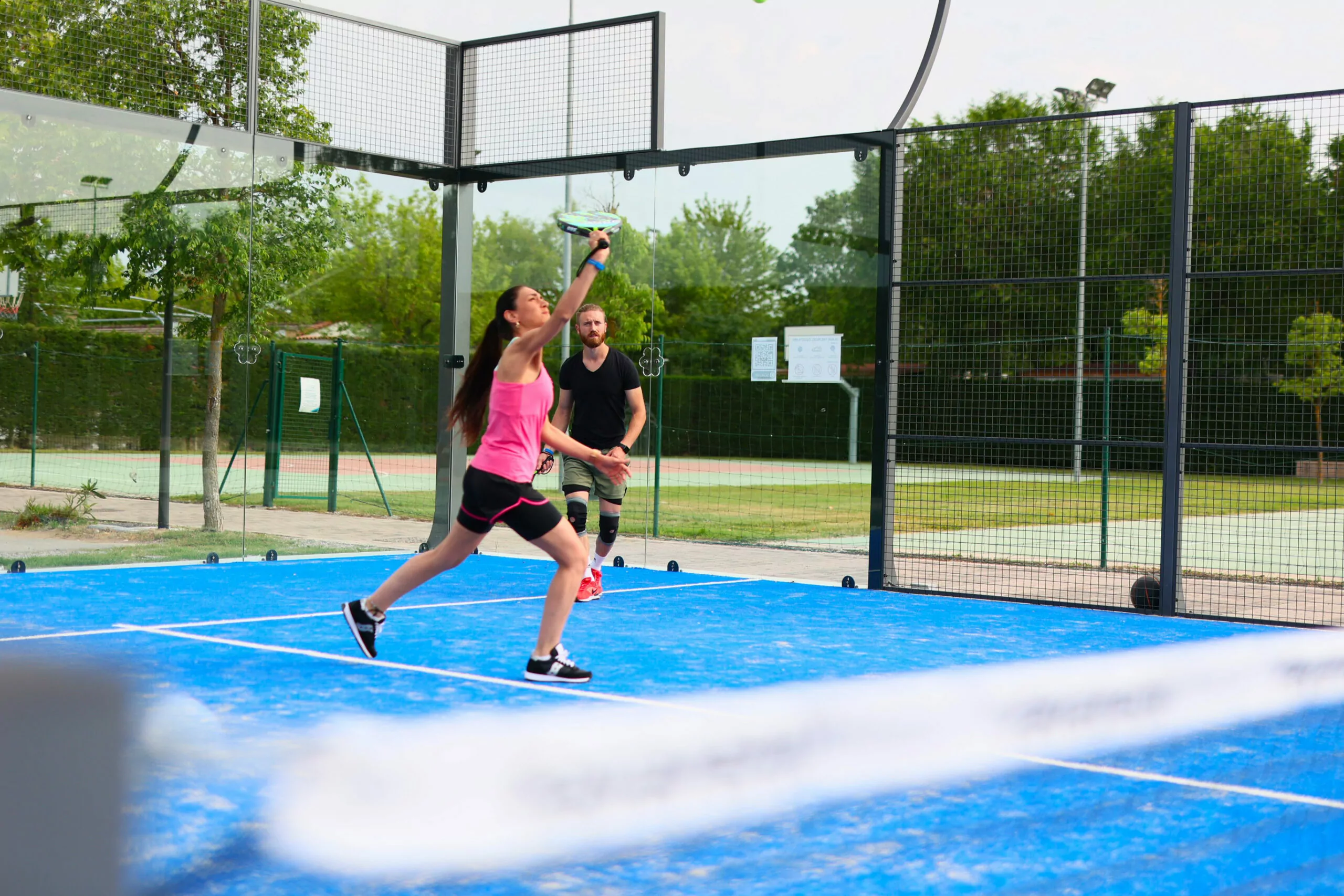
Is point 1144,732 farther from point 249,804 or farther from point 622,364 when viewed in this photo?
point 622,364

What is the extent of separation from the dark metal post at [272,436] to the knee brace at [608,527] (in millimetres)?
3374

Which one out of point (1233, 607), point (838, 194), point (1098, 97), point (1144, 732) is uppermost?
point (1098, 97)

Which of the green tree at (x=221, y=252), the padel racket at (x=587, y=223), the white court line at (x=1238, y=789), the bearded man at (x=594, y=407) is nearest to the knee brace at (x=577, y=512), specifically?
the bearded man at (x=594, y=407)

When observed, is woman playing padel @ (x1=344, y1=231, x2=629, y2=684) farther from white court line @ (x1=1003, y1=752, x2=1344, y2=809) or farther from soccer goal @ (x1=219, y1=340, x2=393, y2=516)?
soccer goal @ (x1=219, y1=340, x2=393, y2=516)

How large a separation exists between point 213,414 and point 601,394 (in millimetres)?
3747

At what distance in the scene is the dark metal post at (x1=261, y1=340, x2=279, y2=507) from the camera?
37.4 ft

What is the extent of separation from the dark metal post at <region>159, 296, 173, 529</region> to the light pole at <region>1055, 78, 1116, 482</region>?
673cm

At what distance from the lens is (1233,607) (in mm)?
9945

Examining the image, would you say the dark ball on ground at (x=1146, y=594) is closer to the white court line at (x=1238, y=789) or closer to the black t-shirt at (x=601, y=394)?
the black t-shirt at (x=601, y=394)

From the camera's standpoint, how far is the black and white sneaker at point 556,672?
6.14m

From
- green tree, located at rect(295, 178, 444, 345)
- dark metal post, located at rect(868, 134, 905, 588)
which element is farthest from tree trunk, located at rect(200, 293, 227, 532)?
dark metal post, located at rect(868, 134, 905, 588)

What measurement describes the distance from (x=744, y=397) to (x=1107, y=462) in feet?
10.4

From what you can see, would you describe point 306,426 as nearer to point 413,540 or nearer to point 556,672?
point 413,540

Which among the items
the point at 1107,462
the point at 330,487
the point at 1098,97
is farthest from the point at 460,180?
the point at 1098,97
